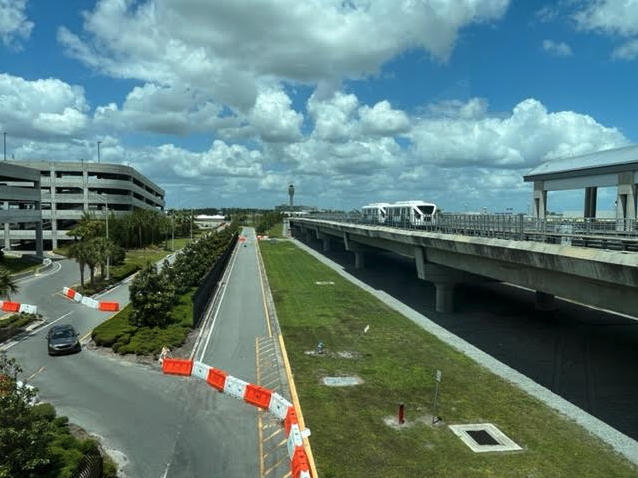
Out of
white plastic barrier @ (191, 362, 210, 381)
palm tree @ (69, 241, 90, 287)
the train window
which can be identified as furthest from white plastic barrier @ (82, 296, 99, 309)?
the train window

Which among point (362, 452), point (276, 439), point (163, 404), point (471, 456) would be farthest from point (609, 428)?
point (163, 404)

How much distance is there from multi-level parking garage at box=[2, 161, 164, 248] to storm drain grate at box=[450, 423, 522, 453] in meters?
97.6

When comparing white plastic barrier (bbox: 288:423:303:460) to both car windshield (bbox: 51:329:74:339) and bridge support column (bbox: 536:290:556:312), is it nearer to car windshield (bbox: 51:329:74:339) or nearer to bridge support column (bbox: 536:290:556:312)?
car windshield (bbox: 51:329:74:339)

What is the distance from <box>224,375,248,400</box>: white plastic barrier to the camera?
2284cm

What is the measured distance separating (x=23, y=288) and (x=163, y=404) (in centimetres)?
3972

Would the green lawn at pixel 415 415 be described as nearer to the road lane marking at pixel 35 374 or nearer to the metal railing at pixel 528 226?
the metal railing at pixel 528 226

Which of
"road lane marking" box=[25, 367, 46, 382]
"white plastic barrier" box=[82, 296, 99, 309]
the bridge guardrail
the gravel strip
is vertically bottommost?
the gravel strip

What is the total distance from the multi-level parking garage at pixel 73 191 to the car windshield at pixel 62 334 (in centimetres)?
7750

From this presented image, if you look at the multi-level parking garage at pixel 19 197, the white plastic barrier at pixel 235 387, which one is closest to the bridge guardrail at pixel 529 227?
the white plastic barrier at pixel 235 387

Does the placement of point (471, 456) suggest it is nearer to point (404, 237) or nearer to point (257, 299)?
point (404, 237)

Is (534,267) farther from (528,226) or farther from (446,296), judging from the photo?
(446,296)

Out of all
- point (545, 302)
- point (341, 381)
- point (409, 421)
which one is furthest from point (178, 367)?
point (545, 302)

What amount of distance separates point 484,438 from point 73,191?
377 feet

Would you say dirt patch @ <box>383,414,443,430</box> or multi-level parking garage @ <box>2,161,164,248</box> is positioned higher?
multi-level parking garage @ <box>2,161,164,248</box>
